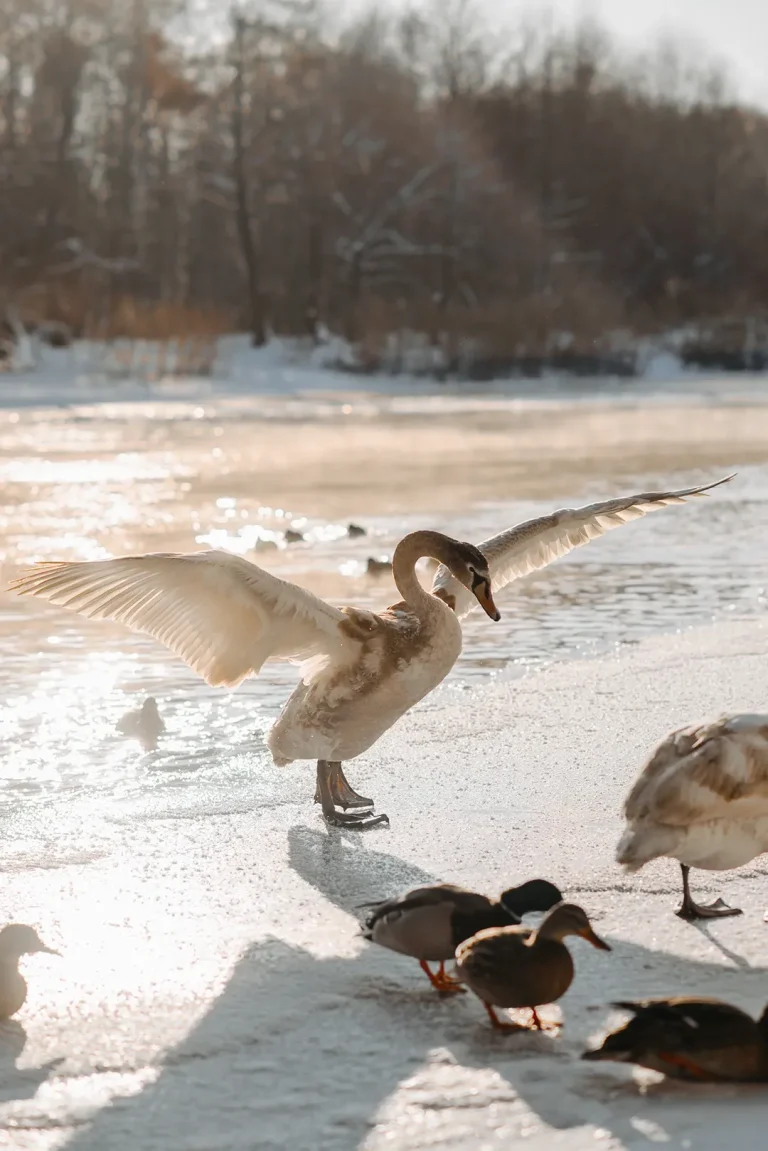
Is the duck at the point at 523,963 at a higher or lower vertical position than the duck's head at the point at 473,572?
lower

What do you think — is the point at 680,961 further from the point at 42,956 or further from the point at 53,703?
the point at 53,703

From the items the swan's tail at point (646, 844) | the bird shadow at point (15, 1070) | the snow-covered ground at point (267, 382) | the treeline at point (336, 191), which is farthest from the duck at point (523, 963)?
the treeline at point (336, 191)

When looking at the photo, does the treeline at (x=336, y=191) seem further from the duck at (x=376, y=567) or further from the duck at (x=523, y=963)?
the duck at (x=523, y=963)

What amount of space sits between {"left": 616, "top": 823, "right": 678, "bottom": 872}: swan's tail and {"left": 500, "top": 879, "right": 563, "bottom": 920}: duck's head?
19 centimetres

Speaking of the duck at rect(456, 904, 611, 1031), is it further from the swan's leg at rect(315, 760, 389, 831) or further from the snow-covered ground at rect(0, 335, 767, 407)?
the snow-covered ground at rect(0, 335, 767, 407)

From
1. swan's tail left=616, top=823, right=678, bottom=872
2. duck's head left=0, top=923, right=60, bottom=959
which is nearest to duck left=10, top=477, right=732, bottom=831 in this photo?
swan's tail left=616, top=823, right=678, bottom=872

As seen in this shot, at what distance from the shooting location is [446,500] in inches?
532

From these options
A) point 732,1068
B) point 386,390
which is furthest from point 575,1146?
point 386,390

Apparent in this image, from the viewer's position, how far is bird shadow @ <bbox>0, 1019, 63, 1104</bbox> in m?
3.05

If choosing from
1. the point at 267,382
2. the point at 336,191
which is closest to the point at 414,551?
the point at 267,382

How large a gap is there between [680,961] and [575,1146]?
95cm

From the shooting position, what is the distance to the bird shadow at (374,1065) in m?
2.89

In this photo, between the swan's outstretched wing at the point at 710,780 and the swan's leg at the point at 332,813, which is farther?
the swan's leg at the point at 332,813

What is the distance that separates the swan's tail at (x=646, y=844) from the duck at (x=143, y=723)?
2.57 metres
